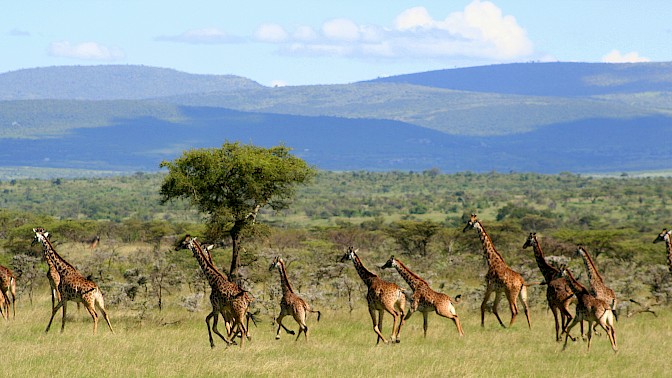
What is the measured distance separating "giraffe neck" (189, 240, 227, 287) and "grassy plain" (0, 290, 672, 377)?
126 centimetres

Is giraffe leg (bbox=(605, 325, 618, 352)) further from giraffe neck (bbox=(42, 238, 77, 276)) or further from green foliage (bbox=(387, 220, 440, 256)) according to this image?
green foliage (bbox=(387, 220, 440, 256))

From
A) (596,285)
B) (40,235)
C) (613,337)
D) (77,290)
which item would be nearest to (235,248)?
(40,235)

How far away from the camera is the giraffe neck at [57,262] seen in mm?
19625

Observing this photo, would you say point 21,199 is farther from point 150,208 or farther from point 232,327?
point 232,327

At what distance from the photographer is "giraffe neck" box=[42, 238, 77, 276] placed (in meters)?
19.6

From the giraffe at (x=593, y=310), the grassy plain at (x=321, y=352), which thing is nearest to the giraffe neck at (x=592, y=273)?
the grassy plain at (x=321, y=352)

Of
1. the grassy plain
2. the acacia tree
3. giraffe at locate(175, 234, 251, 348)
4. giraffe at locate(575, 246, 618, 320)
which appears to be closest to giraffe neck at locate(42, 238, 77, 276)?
the grassy plain

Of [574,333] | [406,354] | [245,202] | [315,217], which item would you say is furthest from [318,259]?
[315,217]

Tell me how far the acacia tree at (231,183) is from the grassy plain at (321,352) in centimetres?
603

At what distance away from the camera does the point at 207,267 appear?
18.9 m

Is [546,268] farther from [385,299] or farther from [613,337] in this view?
[385,299]

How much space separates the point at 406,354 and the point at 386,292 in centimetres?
162

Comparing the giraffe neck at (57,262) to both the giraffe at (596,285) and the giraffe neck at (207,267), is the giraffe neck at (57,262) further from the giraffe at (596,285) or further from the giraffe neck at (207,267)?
the giraffe at (596,285)

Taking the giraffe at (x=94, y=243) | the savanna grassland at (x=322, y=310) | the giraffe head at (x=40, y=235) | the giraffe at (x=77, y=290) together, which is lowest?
the giraffe at (x=94, y=243)
